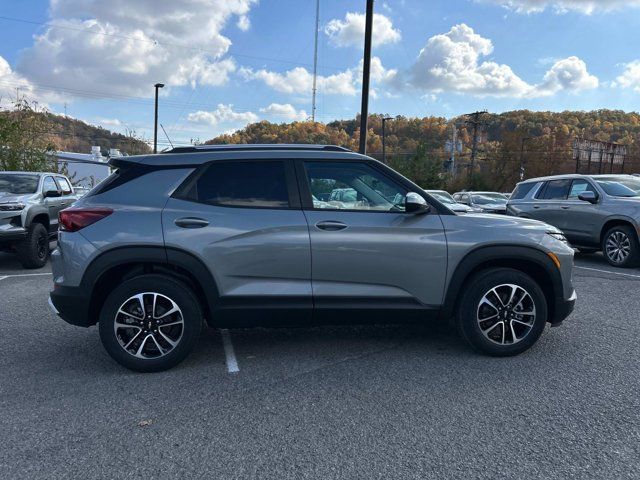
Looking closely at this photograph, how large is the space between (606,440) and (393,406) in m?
1.27

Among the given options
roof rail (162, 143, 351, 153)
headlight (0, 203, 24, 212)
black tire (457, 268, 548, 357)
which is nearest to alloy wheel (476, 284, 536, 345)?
black tire (457, 268, 548, 357)

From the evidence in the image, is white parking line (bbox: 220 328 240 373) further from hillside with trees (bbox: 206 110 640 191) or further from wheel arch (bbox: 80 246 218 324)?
hillside with trees (bbox: 206 110 640 191)

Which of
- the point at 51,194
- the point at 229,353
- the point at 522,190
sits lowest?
the point at 229,353

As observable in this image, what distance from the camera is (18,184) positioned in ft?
31.8

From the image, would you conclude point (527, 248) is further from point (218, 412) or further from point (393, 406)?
point (218, 412)

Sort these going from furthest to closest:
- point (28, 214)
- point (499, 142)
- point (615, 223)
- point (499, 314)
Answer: point (499, 142), point (615, 223), point (28, 214), point (499, 314)

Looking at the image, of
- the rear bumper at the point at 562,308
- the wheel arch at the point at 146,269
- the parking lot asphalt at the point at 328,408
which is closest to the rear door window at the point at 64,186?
the parking lot asphalt at the point at 328,408

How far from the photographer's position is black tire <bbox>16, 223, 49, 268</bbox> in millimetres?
8922

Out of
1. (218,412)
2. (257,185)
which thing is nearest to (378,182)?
(257,185)

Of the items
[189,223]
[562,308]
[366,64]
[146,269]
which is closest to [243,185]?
[189,223]

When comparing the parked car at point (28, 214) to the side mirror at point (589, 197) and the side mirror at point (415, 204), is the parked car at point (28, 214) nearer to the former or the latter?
the side mirror at point (415, 204)

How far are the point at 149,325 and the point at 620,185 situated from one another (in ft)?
31.3

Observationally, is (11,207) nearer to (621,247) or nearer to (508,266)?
(508,266)

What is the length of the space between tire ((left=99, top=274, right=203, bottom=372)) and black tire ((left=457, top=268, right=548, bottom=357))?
7.28 feet
